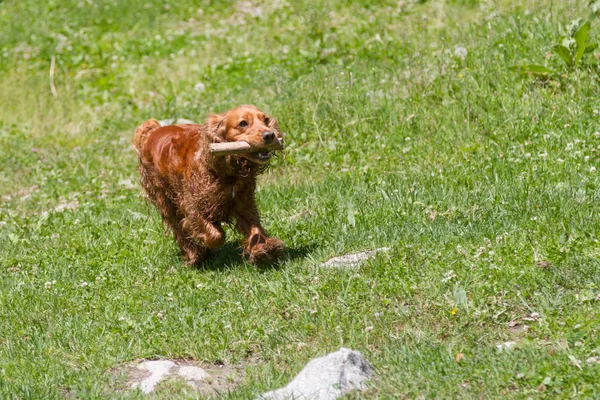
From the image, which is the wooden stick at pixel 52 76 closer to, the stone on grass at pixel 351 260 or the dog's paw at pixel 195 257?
the dog's paw at pixel 195 257

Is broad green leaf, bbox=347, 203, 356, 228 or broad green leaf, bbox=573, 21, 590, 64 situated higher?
broad green leaf, bbox=573, 21, 590, 64

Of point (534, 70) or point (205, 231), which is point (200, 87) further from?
point (205, 231)

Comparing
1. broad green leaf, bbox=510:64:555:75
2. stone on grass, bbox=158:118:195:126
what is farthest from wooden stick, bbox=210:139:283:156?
stone on grass, bbox=158:118:195:126

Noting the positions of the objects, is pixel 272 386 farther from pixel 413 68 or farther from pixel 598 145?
pixel 413 68

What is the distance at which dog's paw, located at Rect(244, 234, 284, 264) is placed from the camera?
6.46 metres

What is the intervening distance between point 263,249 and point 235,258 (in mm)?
688

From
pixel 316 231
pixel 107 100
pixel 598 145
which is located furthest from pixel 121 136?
pixel 598 145

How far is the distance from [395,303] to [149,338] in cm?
151

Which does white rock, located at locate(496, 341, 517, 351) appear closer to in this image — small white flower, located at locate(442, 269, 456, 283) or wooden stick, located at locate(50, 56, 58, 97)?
small white flower, located at locate(442, 269, 456, 283)

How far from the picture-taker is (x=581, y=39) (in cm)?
883

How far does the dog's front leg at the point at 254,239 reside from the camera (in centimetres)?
647

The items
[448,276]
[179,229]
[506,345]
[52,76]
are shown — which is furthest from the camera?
[52,76]

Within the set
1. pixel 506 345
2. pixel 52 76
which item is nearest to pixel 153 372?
pixel 506 345

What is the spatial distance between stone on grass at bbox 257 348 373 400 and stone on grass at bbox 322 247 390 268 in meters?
1.46
